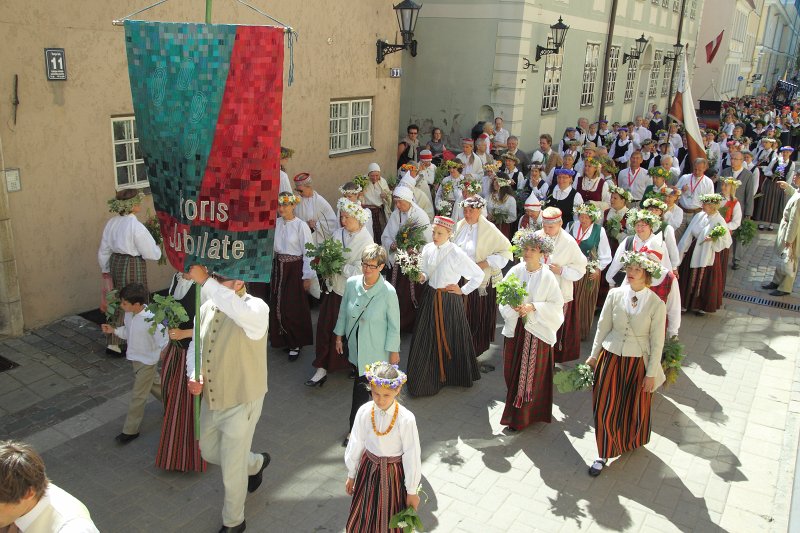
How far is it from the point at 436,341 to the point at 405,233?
1558 mm

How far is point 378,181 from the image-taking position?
10773mm

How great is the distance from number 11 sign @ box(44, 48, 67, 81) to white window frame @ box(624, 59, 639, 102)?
21939 mm

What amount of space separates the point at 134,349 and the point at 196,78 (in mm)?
2819

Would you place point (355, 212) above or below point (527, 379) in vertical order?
above

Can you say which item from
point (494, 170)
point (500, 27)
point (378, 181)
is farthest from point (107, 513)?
point (500, 27)

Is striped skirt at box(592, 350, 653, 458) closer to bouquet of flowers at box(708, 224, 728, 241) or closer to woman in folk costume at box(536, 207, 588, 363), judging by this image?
woman in folk costume at box(536, 207, 588, 363)

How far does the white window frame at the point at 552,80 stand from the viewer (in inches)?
736

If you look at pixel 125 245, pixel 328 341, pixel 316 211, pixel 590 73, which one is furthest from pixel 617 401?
pixel 590 73

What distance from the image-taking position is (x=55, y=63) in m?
7.57

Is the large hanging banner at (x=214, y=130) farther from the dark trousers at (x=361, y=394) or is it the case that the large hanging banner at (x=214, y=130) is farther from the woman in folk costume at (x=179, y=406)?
the dark trousers at (x=361, y=394)

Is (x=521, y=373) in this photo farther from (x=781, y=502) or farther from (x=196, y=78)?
(x=196, y=78)

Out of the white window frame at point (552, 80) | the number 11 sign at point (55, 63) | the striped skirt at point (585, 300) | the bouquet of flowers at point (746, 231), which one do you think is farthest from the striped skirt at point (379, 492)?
the white window frame at point (552, 80)

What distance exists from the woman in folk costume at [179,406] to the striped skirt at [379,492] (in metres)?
1.77

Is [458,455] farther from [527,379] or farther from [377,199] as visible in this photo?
[377,199]
